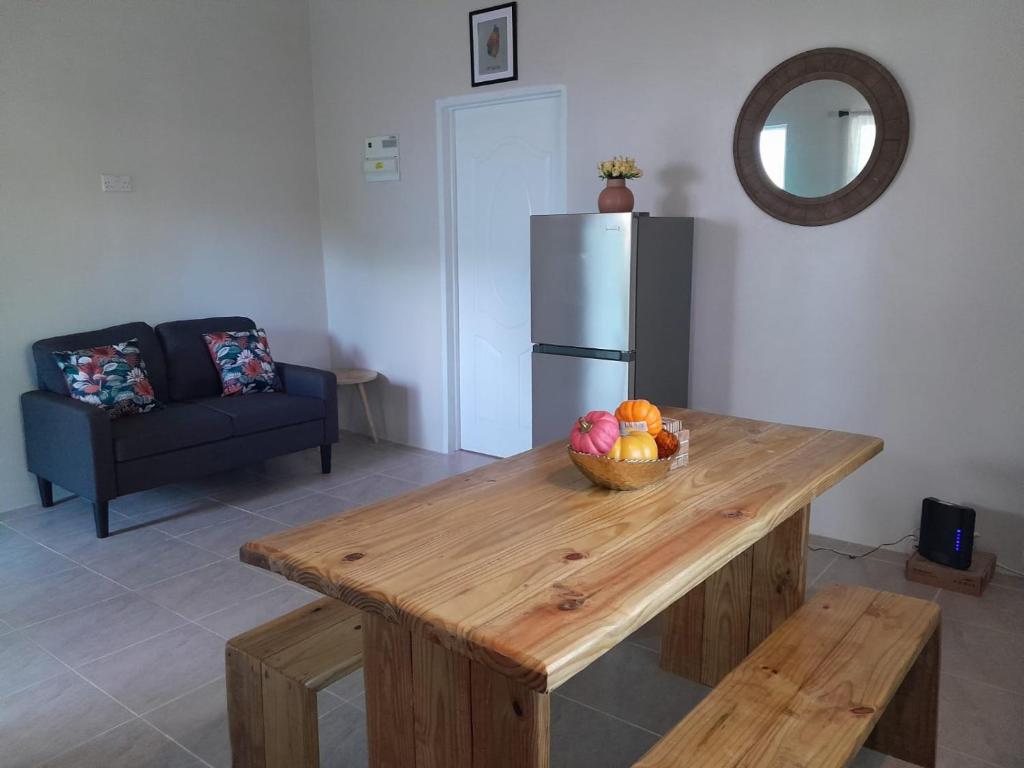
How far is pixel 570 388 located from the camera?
3.62 m

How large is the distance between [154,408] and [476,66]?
2453 millimetres

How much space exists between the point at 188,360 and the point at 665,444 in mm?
3274

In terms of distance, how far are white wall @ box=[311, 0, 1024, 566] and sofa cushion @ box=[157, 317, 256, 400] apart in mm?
1880

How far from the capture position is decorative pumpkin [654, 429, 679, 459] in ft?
6.07

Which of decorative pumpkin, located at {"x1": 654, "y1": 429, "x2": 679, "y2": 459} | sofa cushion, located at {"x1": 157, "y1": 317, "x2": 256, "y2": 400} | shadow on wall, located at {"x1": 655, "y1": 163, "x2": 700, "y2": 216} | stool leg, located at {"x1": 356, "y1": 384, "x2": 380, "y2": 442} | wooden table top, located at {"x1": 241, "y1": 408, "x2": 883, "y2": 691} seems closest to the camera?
wooden table top, located at {"x1": 241, "y1": 408, "x2": 883, "y2": 691}

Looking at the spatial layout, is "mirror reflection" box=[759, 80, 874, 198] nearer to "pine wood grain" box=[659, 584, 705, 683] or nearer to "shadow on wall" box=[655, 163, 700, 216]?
"shadow on wall" box=[655, 163, 700, 216]

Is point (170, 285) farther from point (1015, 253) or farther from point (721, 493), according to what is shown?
point (1015, 253)

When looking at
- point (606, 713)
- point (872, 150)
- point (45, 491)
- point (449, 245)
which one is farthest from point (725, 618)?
point (45, 491)

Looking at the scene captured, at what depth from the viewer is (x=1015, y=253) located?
9.79 feet

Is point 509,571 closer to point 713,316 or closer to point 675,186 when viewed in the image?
point 713,316

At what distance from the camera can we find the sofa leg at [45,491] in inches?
156

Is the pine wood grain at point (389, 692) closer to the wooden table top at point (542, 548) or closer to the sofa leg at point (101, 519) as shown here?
the wooden table top at point (542, 548)

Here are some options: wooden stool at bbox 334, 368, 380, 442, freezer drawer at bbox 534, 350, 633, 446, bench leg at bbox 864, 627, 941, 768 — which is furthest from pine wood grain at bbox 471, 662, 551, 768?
wooden stool at bbox 334, 368, 380, 442

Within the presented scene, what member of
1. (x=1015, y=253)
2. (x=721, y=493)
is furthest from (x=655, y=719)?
(x=1015, y=253)
